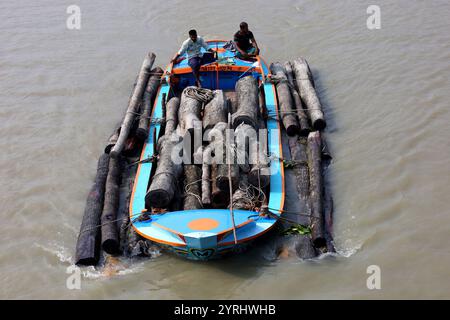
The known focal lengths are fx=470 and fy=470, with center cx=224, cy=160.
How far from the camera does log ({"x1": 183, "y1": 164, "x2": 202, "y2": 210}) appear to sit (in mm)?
7555

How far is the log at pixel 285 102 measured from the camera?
31.4 ft

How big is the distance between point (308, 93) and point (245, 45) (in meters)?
2.06

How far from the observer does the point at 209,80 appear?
11172 mm

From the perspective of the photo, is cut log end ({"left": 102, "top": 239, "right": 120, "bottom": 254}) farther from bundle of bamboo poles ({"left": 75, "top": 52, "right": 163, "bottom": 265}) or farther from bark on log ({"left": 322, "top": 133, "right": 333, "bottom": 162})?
bark on log ({"left": 322, "top": 133, "right": 333, "bottom": 162})

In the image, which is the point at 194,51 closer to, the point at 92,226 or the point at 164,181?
the point at 164,181

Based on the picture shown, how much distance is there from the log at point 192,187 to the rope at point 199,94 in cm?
201

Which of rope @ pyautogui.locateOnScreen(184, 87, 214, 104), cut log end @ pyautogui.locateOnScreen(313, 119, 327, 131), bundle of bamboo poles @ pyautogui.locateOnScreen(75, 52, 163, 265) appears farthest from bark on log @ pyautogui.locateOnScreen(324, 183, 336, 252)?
rope @ pyautogui.locateOnScreen(184, 87, 214, 104)

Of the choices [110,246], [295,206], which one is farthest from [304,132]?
[110,246]

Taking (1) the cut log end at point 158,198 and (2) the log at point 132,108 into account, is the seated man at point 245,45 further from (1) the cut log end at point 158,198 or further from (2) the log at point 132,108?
(1) the cut log end at point 158,198

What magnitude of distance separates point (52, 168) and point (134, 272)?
362 cm

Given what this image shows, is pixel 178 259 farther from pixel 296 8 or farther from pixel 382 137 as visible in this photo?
pixel 296 8

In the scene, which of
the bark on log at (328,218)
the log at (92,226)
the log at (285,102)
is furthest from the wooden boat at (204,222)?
the bark on log at (328,218)

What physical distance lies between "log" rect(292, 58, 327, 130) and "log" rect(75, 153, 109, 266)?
4.40 m

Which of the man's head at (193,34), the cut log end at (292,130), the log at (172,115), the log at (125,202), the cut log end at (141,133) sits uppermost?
the man's head at (193,34)
